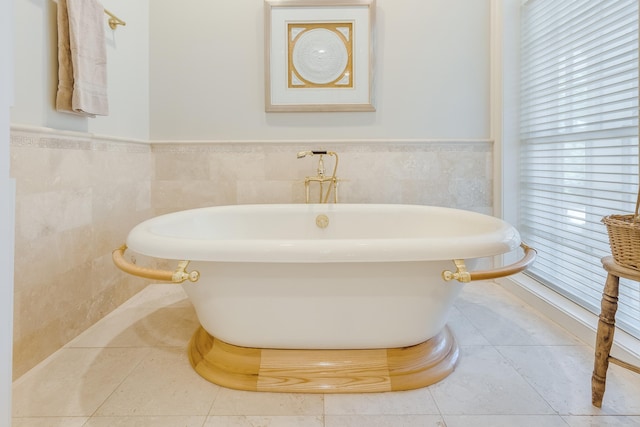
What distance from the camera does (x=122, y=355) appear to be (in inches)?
54.9

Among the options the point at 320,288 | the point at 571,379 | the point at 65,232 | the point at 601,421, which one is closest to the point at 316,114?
the point at 320,288

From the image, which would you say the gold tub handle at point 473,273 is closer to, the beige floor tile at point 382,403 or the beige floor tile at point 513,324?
the beige floor tile at point 382,403

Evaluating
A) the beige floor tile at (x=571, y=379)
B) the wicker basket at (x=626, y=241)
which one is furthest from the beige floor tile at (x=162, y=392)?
the wicker basket at (x=626, y=241)

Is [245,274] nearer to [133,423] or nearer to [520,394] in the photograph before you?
[133,423]

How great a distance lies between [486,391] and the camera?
1.16 m

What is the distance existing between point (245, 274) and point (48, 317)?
953 mm

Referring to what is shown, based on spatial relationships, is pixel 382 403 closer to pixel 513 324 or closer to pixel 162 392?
pixel 162 392

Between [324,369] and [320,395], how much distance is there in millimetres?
82

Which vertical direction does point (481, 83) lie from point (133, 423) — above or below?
above

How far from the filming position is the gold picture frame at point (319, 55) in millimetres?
2135

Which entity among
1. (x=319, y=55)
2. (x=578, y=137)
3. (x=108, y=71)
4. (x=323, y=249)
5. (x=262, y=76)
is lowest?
(x=323, y=249)

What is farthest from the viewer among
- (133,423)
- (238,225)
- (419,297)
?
(238,225)

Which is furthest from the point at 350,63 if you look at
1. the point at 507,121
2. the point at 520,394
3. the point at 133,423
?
the point at 133,423

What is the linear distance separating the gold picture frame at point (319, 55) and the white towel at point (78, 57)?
0.94 meters
